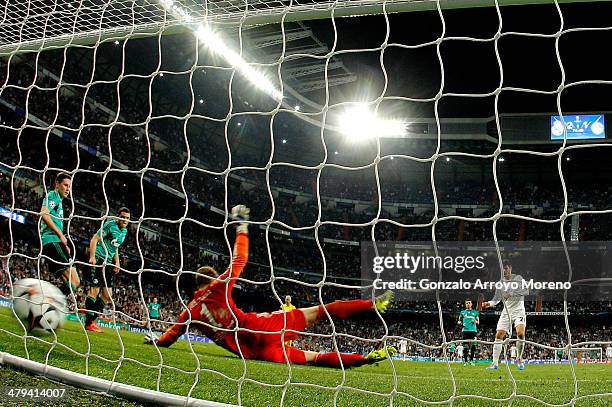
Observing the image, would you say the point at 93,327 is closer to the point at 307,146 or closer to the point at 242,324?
the point at 242,324

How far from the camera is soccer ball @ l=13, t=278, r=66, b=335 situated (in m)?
2.12

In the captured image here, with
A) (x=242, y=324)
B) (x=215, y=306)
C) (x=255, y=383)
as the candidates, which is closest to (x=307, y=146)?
(x=242, y=324)

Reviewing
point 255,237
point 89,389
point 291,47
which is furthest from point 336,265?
point 89,389

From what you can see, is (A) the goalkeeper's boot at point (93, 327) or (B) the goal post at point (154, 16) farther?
(A) the goalkeeper's boot at point (93, 327)

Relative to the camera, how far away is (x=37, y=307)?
6.94ft

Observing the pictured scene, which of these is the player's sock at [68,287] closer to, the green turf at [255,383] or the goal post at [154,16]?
the green turf at [255,383]

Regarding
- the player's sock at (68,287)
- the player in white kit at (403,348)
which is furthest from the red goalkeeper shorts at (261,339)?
the player in white kit at (403,348)

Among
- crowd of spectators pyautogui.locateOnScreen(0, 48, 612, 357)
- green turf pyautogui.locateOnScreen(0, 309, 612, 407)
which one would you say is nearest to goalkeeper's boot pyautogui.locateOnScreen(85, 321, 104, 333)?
green turf pyautogui.locateOnScreen(0, 309, 612, 407)

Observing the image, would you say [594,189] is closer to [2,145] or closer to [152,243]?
[152,243]

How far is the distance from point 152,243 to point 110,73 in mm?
3764

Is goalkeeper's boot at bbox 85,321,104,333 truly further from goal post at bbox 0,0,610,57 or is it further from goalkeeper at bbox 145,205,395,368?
goal post at bbox 0,0,610,57

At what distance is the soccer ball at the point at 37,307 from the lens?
2119 mm

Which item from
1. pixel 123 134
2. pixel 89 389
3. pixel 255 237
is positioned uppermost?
pixel 123 134

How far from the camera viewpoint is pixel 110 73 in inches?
436
